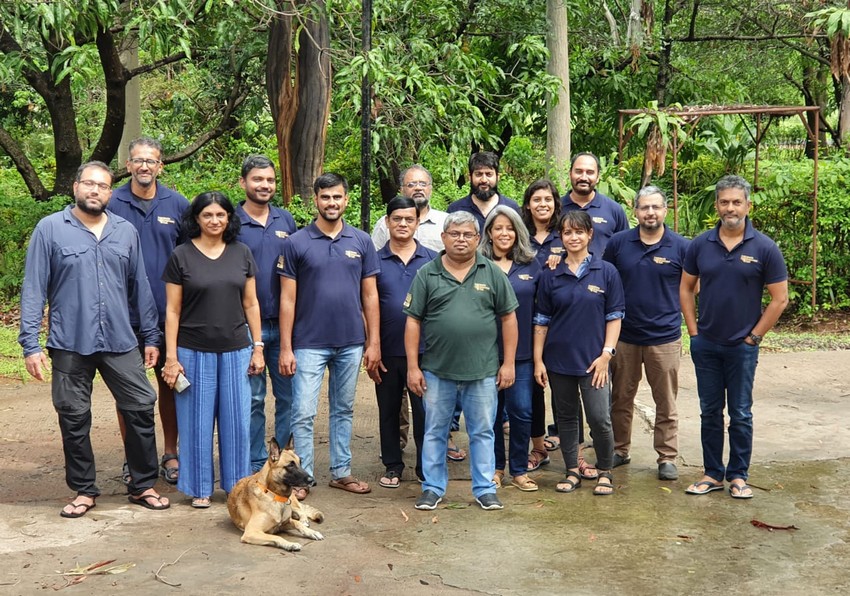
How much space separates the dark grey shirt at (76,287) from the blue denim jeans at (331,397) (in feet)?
→ 3.43

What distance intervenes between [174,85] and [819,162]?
43.4 feet

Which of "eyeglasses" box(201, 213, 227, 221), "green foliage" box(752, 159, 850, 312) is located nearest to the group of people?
"eyeglasses" box(201, 213, 227, 221)

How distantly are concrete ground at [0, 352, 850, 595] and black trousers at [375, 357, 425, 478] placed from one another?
18 centimetres

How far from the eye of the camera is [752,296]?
6.06 metres

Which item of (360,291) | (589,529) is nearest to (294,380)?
(360,291)

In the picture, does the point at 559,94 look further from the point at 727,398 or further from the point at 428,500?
the point at 428,500

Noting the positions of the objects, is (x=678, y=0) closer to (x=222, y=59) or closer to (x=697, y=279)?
(x=222, y=59)

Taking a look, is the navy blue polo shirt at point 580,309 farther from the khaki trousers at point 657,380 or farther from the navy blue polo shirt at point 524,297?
the khaki trousers at point 657,380

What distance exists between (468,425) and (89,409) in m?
A: 2.18

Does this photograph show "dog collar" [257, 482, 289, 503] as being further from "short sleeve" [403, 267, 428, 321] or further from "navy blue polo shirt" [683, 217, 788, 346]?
"navy blue polo shirt" [683, 217, 788, 346]

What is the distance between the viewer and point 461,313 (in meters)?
5.88

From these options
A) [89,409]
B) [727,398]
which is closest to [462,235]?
[727,398]

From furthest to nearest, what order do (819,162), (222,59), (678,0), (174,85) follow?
(174,85) → (678,0) → (222,59) → (819,162)

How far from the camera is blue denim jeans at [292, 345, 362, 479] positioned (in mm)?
6164
